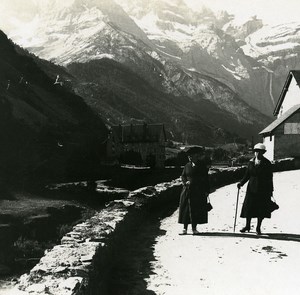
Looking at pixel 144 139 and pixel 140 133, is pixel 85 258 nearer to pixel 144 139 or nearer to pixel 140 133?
pixel 144 139

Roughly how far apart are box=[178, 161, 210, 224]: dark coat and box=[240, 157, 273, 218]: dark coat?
1132 millimetres

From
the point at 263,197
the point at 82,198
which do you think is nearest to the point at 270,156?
the point at 82,198

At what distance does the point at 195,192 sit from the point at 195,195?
0.08m

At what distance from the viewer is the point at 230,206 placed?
58.5ft

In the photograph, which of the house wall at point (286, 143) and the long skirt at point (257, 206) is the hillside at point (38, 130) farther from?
the long skirt at point (257, 206)

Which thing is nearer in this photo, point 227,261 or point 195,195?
→ point 227,261

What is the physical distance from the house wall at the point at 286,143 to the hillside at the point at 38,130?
2195cm

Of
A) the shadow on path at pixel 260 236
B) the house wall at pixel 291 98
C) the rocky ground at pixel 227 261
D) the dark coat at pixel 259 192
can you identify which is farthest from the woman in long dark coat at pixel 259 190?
the house wall at pixel 291 98

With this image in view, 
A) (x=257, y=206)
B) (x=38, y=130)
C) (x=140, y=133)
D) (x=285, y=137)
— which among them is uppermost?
(x=140, y=133)

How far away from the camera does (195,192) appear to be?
1173 cm

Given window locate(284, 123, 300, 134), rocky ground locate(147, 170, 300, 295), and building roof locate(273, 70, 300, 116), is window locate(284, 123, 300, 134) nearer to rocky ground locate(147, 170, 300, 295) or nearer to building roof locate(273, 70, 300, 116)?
building roof locate(273, 70, 300, 116)

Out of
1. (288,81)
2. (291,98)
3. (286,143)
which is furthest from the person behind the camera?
(288,81)

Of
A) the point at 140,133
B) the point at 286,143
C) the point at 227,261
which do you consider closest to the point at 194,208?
the point at 227,261

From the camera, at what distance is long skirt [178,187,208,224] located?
11680 millimetres
